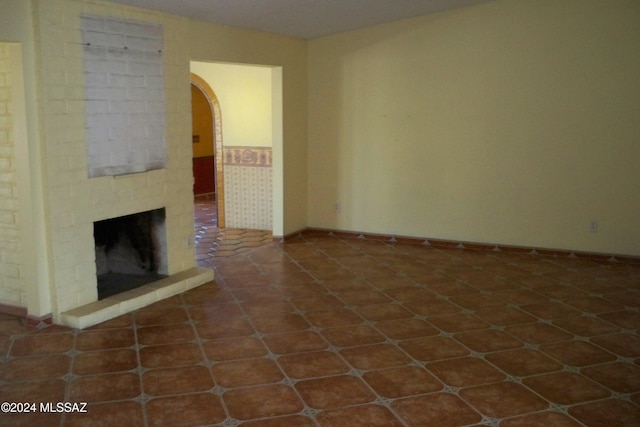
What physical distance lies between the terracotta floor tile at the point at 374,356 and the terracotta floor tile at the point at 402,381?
3.4 inches

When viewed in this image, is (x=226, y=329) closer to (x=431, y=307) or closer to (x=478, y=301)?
(x=431, y=307)

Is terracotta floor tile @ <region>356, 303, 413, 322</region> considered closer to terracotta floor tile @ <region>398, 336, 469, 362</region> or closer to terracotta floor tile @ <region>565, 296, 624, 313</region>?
terracotta floor tile @ <region>398, 336, 469, 362</region>

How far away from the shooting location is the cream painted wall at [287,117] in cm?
620

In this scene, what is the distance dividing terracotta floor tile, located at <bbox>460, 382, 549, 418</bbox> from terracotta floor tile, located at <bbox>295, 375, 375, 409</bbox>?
562mm

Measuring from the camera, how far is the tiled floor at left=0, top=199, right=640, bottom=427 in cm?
312

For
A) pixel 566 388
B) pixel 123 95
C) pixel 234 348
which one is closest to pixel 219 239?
pixel 123 95

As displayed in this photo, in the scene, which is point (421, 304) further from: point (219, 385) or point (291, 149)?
point (291, 149)

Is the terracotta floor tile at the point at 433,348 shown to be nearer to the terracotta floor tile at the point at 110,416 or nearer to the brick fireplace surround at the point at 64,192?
the terracotta floor tile at the point at 110,416

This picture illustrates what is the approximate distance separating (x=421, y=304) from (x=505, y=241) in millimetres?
2078

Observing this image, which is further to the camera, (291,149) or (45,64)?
(291,149)

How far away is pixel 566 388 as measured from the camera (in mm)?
3363

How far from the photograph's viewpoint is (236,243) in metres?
6.98

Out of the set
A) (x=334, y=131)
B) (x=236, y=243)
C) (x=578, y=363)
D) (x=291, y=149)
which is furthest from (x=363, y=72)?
(x=578, y=363)

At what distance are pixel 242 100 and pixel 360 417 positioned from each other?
5329mm
